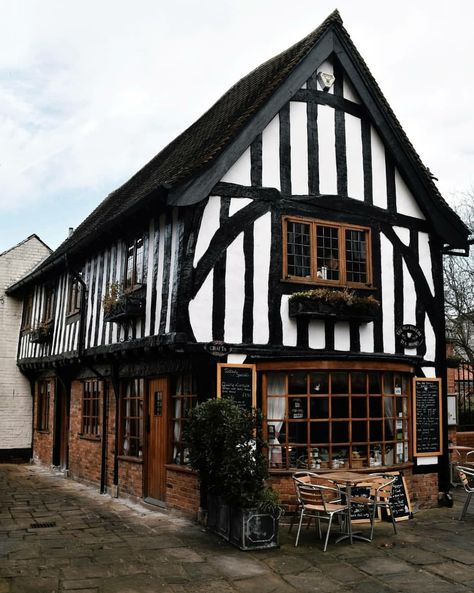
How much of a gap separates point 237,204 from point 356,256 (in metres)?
2.26

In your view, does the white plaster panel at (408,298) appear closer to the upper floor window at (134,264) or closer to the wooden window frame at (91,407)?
the upper floor window at (134,264)

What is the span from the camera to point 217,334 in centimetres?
952

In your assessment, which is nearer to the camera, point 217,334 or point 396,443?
point 217,334

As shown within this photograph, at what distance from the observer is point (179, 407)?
33.8 feet

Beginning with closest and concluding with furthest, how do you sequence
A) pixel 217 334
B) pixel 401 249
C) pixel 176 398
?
pixel 217 334, pixel 176 398, pixel 401 249

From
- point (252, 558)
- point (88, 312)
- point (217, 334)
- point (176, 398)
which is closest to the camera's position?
point (252, 558)

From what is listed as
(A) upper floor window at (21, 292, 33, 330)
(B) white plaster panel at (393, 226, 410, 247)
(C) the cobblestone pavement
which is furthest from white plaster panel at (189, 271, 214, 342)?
(A) upper floor window at (21, 292, 33, 330)

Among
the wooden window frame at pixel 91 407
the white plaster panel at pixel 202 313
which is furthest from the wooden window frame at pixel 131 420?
the white plaster panel at pixel 202 313

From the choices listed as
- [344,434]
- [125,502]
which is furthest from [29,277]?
[344,434]

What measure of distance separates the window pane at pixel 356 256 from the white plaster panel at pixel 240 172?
1.96 m

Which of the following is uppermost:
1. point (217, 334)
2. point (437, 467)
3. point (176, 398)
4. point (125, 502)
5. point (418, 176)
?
point (418, 176)

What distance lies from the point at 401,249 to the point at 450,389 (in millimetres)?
4272

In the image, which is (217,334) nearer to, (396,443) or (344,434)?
(344,434)

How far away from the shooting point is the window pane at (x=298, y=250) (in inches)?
403
